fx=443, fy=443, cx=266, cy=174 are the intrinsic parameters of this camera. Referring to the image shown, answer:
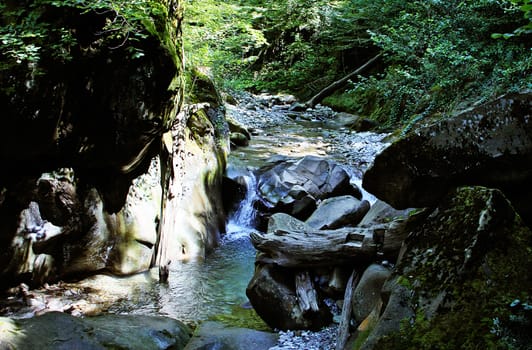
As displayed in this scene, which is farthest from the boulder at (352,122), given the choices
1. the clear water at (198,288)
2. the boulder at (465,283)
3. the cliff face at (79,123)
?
the boulder at (465,283)

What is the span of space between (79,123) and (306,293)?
354cm

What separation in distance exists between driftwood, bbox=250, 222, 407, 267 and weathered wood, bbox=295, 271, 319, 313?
16 cm

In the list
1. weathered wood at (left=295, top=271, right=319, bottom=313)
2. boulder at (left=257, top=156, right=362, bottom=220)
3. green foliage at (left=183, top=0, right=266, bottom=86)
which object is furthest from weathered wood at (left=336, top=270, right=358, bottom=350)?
green foliage at (left=183, top=0, right=266, bottom=86)

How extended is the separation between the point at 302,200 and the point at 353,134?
632 centimetres

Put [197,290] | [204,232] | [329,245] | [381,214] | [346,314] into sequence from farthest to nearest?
1. [204,232]
2. [197,290]
3. [381,214]
4. [329,245]
5. [346,314]

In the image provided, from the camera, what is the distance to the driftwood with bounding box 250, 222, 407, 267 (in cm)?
483

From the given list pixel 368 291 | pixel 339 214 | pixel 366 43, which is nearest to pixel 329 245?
pixel 368 291

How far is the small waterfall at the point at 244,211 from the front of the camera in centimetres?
1030

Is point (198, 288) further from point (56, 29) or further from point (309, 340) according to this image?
point (56, 29)

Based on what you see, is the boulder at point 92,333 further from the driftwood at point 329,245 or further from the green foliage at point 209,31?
the green foliage at point 209,31

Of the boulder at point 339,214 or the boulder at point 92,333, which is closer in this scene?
the boulder at point 92,333

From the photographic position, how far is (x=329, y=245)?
17.4 ft

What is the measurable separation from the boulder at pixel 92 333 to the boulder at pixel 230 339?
16 cm

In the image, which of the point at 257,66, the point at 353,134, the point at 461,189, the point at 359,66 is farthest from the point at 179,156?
the point at 257,66
